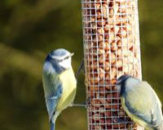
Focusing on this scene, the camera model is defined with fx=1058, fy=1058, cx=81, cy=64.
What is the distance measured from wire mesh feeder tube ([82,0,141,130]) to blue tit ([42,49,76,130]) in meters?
0.17

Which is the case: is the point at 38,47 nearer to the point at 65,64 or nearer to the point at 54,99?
the point at 54,99

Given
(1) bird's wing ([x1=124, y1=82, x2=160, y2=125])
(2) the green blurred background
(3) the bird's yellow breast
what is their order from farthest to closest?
(2) the green blurred background
(3) the bird's yellow breast
(1) bird's wing ([x1=124, y1=82, x2=160, y2=125])

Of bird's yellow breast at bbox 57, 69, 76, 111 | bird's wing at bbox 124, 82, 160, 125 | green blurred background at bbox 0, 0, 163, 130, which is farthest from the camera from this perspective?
green blurred background at bbox 0, 0, 163, 130

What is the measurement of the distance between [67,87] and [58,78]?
0.09m

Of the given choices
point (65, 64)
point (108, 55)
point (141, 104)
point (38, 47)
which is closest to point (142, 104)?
point (141, 104)

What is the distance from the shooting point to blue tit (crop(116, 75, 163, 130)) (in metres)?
6.56

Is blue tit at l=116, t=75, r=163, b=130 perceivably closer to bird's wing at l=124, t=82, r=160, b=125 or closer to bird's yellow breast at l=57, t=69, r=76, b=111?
bird's wing at l=124, t=82, r=160, b=125

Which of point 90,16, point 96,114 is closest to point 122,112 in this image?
point 96,114

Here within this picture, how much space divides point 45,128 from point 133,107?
15.6 ft

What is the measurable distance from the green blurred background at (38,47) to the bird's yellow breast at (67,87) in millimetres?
4245

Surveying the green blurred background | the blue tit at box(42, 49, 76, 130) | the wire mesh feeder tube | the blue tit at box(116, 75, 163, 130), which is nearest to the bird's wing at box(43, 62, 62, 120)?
the blue tit at box(42, 49, 76, 130)

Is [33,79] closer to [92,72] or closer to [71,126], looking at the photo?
[71,126]

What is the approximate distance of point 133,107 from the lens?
6570 millimetres

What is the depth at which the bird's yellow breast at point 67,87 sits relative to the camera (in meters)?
6.71
